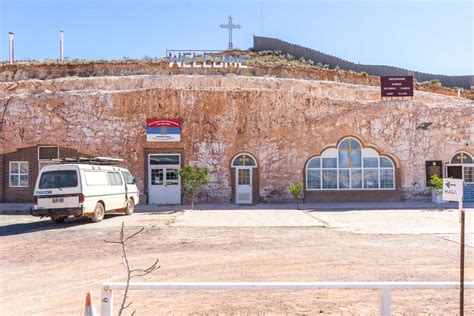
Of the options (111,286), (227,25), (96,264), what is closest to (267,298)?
(111,286)

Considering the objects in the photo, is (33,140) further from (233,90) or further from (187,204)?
(233,90)

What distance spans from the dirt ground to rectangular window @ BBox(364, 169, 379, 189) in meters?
10.1

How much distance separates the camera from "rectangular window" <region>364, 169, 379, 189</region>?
2400 cm

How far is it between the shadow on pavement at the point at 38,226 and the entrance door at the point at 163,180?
6.35 meters

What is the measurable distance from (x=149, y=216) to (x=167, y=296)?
472 inches

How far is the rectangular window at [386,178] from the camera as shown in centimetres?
2402

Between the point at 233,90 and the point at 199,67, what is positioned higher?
the point at 199,67

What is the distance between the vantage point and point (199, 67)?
107ft

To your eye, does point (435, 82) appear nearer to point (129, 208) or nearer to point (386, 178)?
point (386, 178)

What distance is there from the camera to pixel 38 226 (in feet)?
50.1

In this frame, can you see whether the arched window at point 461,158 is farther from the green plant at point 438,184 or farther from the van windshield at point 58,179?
the van windshield at point 58,179

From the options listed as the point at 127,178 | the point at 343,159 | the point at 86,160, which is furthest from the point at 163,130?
the point at 343,159

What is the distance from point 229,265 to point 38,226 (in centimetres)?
954

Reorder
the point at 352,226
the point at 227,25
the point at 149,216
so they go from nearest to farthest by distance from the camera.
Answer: the point at 352,226, the point at 149,216, the point at 227,25
